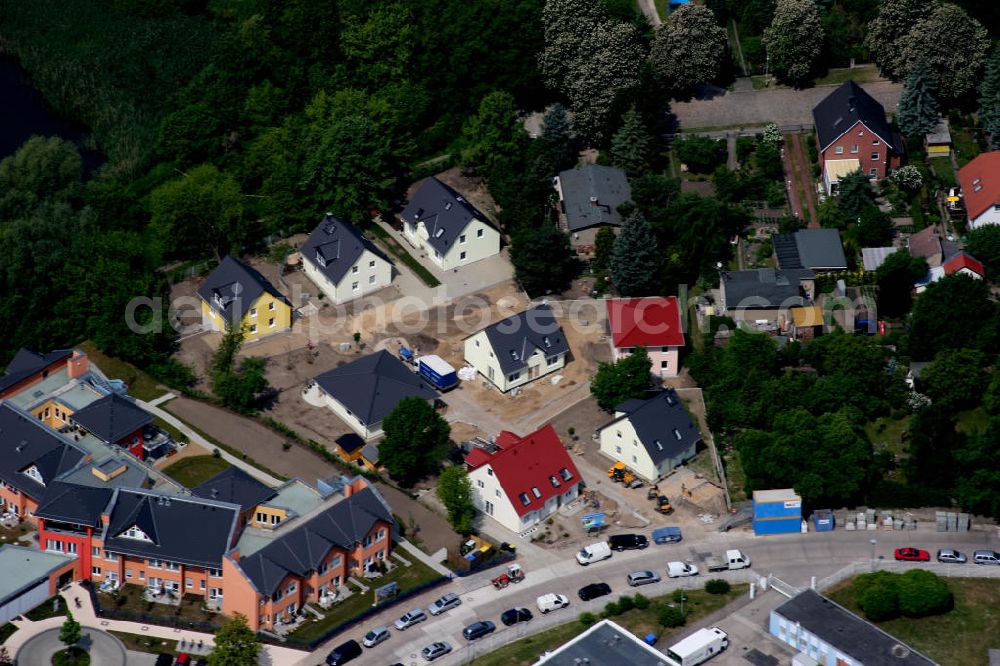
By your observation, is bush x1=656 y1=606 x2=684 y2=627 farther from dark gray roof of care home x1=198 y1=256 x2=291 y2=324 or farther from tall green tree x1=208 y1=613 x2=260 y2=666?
dark gray roof of care home x1=198 y1=256 x2=291 y2=324

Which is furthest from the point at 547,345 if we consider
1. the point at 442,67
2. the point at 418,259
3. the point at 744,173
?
the point at 442,67

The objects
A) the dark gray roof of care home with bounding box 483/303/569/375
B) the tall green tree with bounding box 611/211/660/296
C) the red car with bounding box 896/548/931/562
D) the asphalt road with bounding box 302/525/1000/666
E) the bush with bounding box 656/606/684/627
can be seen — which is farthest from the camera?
the tall green tree with bounding box 611/211/660/296

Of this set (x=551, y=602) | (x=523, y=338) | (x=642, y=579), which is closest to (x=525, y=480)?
(x=551, y=602)

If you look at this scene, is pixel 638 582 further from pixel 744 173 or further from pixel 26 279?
pixel 26 279

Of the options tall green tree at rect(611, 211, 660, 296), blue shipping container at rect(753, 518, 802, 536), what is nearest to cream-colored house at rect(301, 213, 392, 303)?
tall green tree at rect(611, 211, 660, 296)

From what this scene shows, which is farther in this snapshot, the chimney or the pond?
the pond

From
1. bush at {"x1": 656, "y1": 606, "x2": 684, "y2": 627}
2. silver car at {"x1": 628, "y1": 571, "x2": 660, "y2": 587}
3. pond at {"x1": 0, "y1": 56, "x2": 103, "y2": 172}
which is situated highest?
pond at {"x1": 0, "y1": 56, "x2": 103, "y2": 172}

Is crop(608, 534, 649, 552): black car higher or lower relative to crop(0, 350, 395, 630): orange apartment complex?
lower

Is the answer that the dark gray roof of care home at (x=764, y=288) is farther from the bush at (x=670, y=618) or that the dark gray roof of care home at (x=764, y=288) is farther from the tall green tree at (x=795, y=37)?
the bush at (x=670, y=618)
